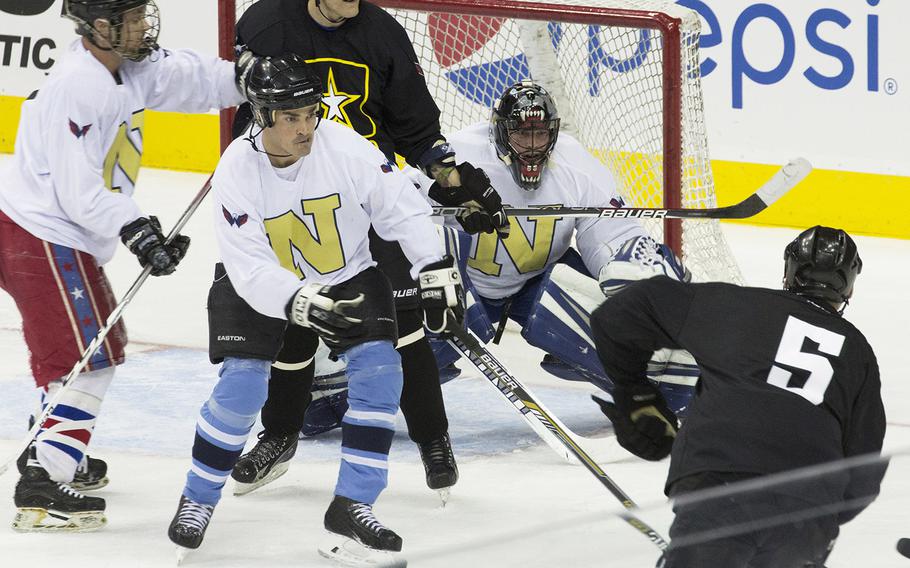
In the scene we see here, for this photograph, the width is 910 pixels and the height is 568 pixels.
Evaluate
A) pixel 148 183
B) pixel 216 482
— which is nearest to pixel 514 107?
pixel 216 482

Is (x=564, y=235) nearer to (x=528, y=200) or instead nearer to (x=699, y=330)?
(x=528, y=200)

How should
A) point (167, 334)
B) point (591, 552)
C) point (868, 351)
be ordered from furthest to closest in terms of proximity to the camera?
point (167, 334), point (868, 351), point (591, 552)

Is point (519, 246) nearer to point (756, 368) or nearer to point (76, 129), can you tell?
point (76, 129)

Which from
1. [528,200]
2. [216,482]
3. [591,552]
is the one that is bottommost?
[216,482]

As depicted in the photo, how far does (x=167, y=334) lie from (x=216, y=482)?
1.91m

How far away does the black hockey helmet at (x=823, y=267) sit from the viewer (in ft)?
7.37

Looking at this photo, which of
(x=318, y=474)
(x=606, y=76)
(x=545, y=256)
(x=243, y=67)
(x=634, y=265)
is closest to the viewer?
(x=243, y=67)

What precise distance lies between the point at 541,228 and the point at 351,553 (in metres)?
1.31

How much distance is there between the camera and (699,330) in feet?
7.14

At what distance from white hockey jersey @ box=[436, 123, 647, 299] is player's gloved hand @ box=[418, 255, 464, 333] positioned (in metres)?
0.84

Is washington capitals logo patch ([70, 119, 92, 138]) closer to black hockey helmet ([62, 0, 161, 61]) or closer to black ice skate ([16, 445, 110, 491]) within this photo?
black hockey helmet ([62, 0, 161, 61])

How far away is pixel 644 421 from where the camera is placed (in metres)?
2.29

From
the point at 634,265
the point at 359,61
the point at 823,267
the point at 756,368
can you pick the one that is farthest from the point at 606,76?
the point at 756,368

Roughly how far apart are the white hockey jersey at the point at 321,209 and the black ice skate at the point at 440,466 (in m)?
0.44
